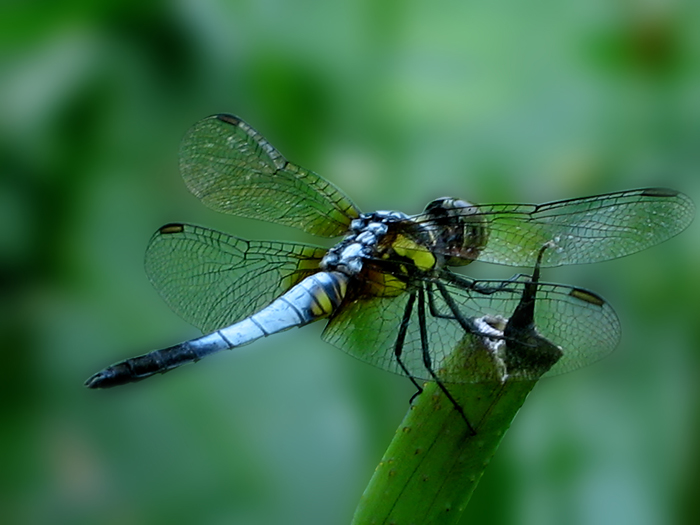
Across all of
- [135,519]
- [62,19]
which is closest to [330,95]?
[62,19]

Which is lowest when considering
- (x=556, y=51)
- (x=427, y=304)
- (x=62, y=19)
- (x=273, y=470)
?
(x=273, y=470)

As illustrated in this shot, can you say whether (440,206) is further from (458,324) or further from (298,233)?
(298,233)

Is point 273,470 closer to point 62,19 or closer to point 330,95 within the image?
point 330,95

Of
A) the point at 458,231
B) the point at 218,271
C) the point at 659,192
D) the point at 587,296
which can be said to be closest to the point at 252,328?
the point at 218,271

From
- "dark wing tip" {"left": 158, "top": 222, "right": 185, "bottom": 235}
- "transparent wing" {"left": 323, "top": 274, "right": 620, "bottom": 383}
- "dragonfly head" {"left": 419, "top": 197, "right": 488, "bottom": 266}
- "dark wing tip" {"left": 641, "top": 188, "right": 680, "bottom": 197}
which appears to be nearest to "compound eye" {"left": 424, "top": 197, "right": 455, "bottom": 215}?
"dragonfly head" {"left": 419, "top": 197, "right": 488, "bottom": 266}

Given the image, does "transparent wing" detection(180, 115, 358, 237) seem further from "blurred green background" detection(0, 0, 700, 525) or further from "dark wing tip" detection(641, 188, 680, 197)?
"dark wing tip" detection(641, 188, 680, 197)
